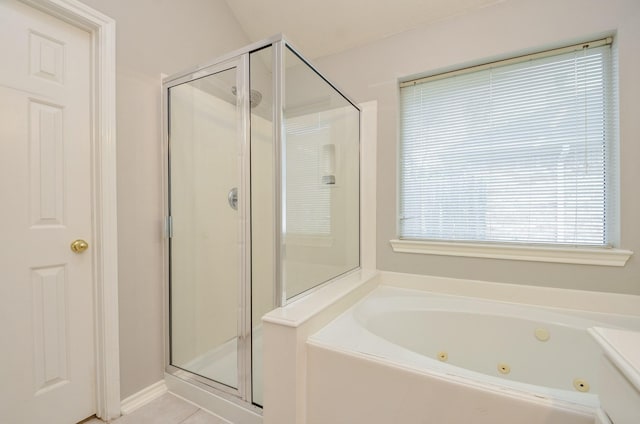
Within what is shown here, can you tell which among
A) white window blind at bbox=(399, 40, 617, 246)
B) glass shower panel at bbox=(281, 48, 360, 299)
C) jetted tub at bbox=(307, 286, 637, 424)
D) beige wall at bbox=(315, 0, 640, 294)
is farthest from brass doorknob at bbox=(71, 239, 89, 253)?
white window blind at bbox=(399, 40, 617, 246)

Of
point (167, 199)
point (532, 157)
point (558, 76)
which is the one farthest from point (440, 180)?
point (167, 199)

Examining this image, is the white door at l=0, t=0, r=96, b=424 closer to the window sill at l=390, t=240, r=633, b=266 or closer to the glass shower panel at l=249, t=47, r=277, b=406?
the glass shower panel at l=249, t=47, r=277, b=406

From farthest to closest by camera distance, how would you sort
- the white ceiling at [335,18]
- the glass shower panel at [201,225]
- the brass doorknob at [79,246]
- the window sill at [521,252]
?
the white ceiling at [335,18]
the glass shower panel at [201,225]
the window sill at [521,252]
the brass doorknob at [79,246]

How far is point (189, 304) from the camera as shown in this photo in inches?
67.8

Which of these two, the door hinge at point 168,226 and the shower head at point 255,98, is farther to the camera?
the door hinge at point 168,226

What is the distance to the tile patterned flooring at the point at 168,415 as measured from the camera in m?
1.39

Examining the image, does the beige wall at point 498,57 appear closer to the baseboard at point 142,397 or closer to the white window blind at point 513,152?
the white window blind at point 513,152

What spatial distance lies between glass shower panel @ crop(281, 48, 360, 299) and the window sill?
0.43 m

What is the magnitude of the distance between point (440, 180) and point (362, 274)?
33.1 inches

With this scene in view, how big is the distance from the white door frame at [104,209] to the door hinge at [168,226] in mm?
275

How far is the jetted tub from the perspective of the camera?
86 cm

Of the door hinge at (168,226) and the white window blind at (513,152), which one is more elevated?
the white window blind at (513,152)

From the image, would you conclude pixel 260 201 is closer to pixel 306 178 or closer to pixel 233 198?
pixel 233 198

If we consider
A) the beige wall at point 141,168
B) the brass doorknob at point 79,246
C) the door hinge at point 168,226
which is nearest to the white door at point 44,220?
the brass doorknob at point 79,246
